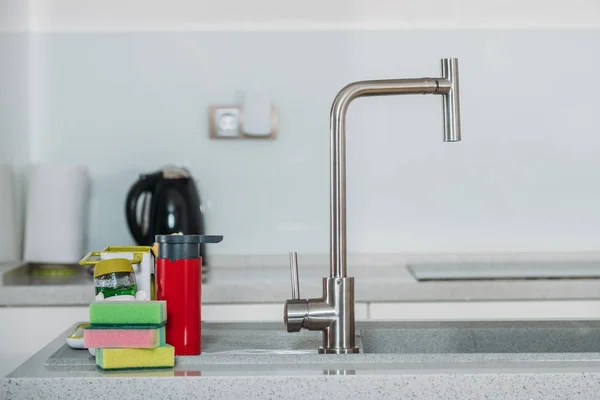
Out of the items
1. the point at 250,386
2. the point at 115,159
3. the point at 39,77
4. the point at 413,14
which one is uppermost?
the point at 413,14

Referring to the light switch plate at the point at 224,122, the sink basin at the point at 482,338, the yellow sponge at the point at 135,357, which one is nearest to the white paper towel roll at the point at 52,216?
the light switch plate at the point at 224,122

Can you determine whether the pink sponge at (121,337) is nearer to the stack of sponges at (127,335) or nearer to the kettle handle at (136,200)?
the stack of sponges at (127,335)

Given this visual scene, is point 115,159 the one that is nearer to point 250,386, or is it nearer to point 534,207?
point 534,207

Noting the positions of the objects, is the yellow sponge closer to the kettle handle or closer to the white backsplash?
the kettle handle

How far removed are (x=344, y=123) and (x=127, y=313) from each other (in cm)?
39

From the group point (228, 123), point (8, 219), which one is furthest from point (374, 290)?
point (8, 219)

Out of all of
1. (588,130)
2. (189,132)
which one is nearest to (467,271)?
(588,130)

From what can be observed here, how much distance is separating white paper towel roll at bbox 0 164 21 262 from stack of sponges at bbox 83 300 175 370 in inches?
54.6

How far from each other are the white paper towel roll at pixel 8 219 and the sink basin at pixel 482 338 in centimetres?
133

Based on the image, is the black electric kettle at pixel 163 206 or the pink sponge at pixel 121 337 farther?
the black electric kettle at pixel 163 206

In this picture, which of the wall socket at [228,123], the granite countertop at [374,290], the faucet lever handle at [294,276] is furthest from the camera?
the wall socket at [228,123]

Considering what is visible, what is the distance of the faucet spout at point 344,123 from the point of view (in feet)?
3.69

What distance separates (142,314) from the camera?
96 cm

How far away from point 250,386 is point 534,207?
70.2 inches
